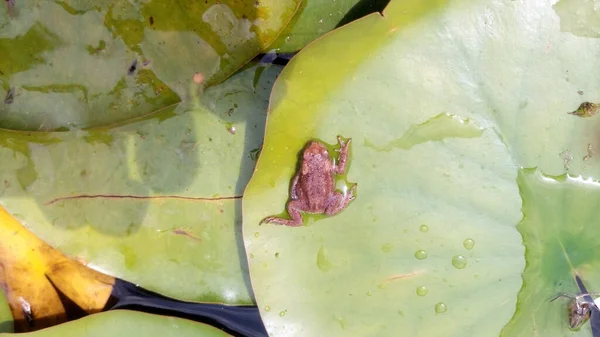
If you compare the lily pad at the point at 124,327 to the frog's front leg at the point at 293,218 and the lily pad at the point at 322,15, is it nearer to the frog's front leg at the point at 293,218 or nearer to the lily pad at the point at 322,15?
the frog's front leg at the point at 293,218

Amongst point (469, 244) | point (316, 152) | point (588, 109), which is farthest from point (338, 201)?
point (588, 109)

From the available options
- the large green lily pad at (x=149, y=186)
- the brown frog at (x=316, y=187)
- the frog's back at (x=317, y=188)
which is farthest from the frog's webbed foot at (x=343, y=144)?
the large green lily pad at (x=149, y=186)

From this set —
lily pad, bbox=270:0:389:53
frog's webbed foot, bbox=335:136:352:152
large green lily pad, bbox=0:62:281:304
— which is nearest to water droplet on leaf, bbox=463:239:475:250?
frog's webbed foot, bbox=335:136:352:152

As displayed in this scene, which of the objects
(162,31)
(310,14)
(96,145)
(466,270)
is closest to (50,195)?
(96,145)

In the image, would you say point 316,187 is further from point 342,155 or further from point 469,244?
point 469,244

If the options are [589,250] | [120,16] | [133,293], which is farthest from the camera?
[133,293]

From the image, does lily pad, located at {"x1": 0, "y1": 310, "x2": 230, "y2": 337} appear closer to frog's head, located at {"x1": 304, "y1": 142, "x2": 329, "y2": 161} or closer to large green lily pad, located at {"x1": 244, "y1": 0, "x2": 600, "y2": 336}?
large green lily pad, located at {"x1": 244, "y1": 0, "x2": 600, "y2": 336}

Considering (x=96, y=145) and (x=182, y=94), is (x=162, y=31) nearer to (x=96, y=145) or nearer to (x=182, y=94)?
(x=182, y=94)
